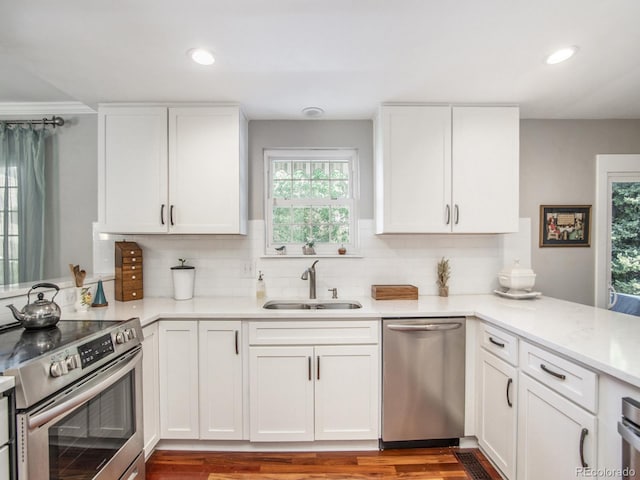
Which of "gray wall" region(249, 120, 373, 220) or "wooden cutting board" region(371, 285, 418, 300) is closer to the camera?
Answer: "wooden cutting board" region(371, 285, 418, 300)

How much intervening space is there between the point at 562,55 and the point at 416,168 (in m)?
0.99

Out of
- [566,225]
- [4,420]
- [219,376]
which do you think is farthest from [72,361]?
[566,225]

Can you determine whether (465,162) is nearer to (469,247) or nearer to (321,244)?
(469,247)

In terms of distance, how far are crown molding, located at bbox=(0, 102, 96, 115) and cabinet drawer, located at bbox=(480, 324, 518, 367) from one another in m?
3.41

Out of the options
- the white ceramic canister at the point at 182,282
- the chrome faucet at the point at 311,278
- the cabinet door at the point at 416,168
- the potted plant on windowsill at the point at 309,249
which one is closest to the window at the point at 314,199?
the potted plant on windowsill at the point at 309,249

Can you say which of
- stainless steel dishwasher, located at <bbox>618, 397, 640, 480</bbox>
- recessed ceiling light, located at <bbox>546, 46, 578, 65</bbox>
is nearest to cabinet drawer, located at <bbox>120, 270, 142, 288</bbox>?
stainless steel dishwasher, located at <bbox>618, 397, 640, 480</bbox>

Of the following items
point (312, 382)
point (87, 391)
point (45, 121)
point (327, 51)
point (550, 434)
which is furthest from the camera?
point (45, 121)

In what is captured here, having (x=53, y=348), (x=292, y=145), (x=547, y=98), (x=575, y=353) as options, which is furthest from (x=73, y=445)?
(x=547, y=98)

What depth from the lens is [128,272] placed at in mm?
2420

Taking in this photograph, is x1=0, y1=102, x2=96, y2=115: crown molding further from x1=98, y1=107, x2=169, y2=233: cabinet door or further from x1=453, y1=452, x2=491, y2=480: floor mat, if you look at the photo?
x1=453, y1=452, x2=491, y2=480: floor mat

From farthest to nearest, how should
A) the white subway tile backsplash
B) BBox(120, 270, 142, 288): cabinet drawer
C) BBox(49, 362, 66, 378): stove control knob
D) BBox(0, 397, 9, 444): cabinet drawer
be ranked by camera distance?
the white subway tile backsplash
BBox(120, 270, 142, 288): cabinet drawer
BBox(49, 362, 66, 378): stove control knob
BBox(0, 397, 9, 444): cabinet drawer

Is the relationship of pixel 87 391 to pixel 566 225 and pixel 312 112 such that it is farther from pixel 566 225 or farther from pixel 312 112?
pixel 566 225

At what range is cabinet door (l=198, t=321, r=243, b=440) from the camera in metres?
2.02

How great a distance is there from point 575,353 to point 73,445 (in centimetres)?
206
